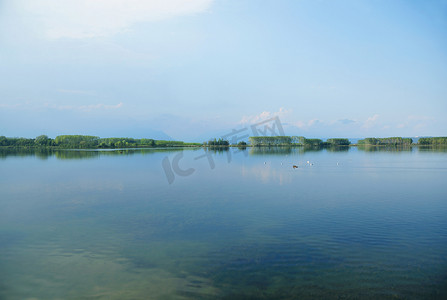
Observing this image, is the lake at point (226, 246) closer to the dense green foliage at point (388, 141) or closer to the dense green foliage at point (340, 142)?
the dense green foliage at point (340, 142)

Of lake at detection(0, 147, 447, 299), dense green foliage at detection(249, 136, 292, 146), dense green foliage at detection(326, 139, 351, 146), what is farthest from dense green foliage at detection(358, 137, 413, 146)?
lake at detection(0, 147, 447, 299)

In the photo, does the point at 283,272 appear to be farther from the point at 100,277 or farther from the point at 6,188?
the point at 6,188

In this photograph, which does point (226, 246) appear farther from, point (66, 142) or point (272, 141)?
point (272, 141)

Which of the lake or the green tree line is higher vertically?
the green tree line

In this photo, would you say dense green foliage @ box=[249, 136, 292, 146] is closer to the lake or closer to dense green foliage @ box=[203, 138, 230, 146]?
dense green foliage @ box=[203, 138, 230, 146]

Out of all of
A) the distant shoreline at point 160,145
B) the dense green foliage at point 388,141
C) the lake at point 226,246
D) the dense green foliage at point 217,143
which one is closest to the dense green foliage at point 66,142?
the distant shoreline at point 160,145

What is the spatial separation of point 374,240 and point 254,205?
17.7 feet

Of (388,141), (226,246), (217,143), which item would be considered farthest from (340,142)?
(226,246)

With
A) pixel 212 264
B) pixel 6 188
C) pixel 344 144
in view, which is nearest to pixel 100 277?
pixel 212 264

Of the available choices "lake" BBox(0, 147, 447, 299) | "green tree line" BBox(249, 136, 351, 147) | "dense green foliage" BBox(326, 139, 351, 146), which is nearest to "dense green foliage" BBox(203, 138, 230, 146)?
"green tree line" BBox(249, 136, 351, 147)

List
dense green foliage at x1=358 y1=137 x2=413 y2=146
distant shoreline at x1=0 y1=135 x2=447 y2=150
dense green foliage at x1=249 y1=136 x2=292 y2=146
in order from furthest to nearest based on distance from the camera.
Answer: dense green foliage at x1=249 y1=136 x2=292 y2=146 < dense green foliage at x1=358 y1=137 x2=413 y2=146 < distant shoreline at x1=0 y1=135 x2=447 y2=150

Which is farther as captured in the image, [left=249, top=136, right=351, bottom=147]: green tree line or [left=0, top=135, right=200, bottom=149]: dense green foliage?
[left=249, top=136, right=351, bottom=147]: green tree line

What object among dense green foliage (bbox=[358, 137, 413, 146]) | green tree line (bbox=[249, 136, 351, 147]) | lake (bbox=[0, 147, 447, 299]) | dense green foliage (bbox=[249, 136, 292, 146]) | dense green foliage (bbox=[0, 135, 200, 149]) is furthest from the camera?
dense green foliage (bbox=[249, 136, 292, 146])

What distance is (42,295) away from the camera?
17.9ft
